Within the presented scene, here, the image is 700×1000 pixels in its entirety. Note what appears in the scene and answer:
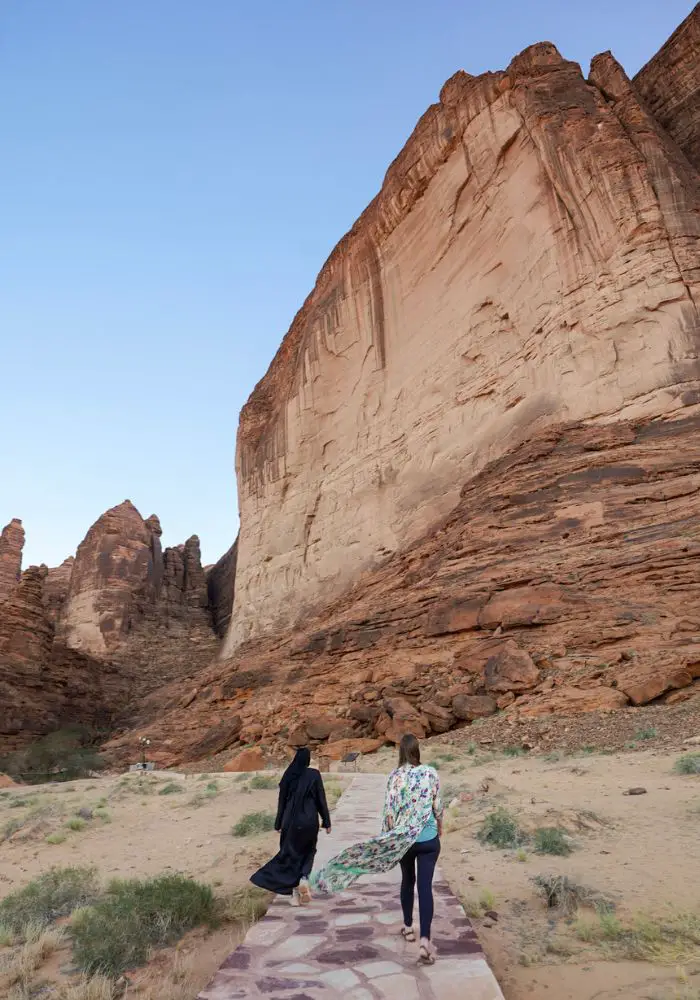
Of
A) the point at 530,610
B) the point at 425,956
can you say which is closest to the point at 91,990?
the point at 425,956

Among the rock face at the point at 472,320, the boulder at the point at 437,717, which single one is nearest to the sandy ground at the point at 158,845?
the boulder at the point at 437,717

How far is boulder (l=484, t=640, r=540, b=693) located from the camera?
41.1 feet

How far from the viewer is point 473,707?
12.9m

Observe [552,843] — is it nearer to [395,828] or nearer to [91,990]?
[395,828]

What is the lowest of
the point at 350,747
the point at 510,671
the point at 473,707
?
the point at 350,747

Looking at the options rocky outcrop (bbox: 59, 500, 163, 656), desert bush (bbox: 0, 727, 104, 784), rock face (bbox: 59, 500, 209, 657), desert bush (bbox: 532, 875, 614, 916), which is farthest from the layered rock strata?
rock face (bbox: 59, 500, 209, 657)

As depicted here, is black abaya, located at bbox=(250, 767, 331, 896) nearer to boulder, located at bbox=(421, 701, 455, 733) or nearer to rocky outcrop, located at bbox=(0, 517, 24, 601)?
boulder, located at bbox=(421, 701, 455, 733)

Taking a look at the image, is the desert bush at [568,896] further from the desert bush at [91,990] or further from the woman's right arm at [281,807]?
the desert bush at [91,990]

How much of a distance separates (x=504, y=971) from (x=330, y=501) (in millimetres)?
25213

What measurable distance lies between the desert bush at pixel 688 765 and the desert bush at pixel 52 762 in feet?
56.6

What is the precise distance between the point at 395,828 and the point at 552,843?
7.87 feet

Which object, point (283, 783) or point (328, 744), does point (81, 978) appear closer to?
point (283, 783)

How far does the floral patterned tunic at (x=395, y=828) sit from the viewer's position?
3.58m

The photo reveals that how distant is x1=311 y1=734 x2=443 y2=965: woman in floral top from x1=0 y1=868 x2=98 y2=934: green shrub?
2.13m
